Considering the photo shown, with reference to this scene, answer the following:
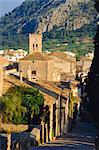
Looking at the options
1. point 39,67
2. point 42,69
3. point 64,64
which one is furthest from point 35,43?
point 42,69

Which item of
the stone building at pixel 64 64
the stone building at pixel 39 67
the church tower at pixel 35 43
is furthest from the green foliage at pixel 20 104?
the church tower at pixel 35 43

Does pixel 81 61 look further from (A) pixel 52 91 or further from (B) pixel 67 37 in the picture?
(B) pixel 67 37

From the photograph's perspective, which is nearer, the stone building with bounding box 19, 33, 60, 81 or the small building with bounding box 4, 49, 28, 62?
the stone building with bounding box 19, 33, 60, 81

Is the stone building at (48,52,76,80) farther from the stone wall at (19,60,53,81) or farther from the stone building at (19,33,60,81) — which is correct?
the stone wall at (19,60,53,81)

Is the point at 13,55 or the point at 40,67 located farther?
the point at 13,55

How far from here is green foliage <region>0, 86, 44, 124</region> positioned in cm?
2620

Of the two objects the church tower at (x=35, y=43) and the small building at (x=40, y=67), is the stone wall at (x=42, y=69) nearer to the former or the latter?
the small building at (x=40, y=67)

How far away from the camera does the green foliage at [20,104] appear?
26.2m

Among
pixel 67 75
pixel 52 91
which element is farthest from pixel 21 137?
pixel 67 75

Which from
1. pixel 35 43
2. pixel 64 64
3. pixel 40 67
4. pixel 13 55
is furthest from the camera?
pixel 13 55

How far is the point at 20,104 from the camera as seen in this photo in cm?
2734

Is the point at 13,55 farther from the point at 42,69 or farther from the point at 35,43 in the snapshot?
the point at 42,69

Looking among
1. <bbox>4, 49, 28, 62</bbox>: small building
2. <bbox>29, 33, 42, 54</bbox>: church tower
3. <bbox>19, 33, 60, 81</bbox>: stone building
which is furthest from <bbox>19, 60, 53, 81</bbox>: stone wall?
<bbox>4, 49, 28, 62</bbox>: small building

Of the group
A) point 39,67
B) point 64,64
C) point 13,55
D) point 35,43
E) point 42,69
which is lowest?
point 13,55
